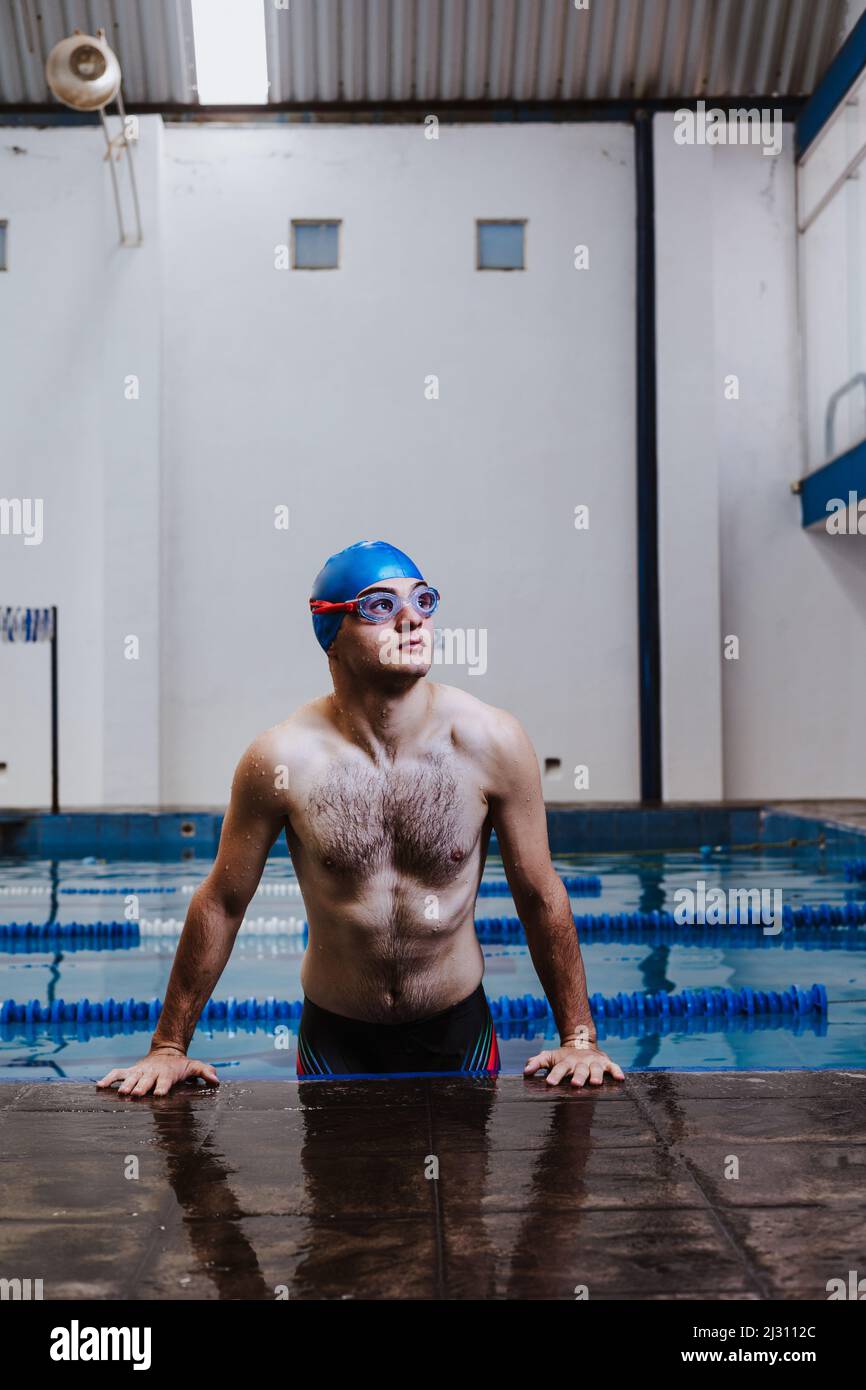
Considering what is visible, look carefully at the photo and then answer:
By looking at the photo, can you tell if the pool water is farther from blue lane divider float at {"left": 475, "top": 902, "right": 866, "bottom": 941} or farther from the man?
the man

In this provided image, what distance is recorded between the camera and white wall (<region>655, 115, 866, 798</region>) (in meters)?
12.9

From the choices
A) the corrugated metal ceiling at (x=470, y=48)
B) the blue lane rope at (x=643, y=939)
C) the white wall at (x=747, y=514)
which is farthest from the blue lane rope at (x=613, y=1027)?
the corrugated metal ceiling at (x=470, y=48)

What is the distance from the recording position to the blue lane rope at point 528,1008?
5.19 meters

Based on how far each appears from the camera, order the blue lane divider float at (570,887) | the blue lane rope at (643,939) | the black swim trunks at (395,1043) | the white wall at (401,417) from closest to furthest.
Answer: the black swim trunks at (395,1043) → the blue lane rope at (643,939) → the blue lane divider float at (570,887) → the white wall at (401,417)

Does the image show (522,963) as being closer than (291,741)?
No

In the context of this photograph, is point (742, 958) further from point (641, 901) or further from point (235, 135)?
point (235, 135)

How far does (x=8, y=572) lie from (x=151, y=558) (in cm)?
143

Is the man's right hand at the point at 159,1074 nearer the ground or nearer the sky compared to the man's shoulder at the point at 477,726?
nearer the ground

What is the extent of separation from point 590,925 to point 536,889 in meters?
4.83

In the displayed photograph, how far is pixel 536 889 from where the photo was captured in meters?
2.62

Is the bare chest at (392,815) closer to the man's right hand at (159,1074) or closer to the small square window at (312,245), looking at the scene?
the man's right hand at (159,1074)

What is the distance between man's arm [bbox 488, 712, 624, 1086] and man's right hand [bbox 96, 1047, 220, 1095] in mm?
634

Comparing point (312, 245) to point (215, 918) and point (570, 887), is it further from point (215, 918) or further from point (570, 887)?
point (215, 918)

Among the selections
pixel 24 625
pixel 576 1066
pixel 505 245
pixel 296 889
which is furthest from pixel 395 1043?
pixel 505 245
